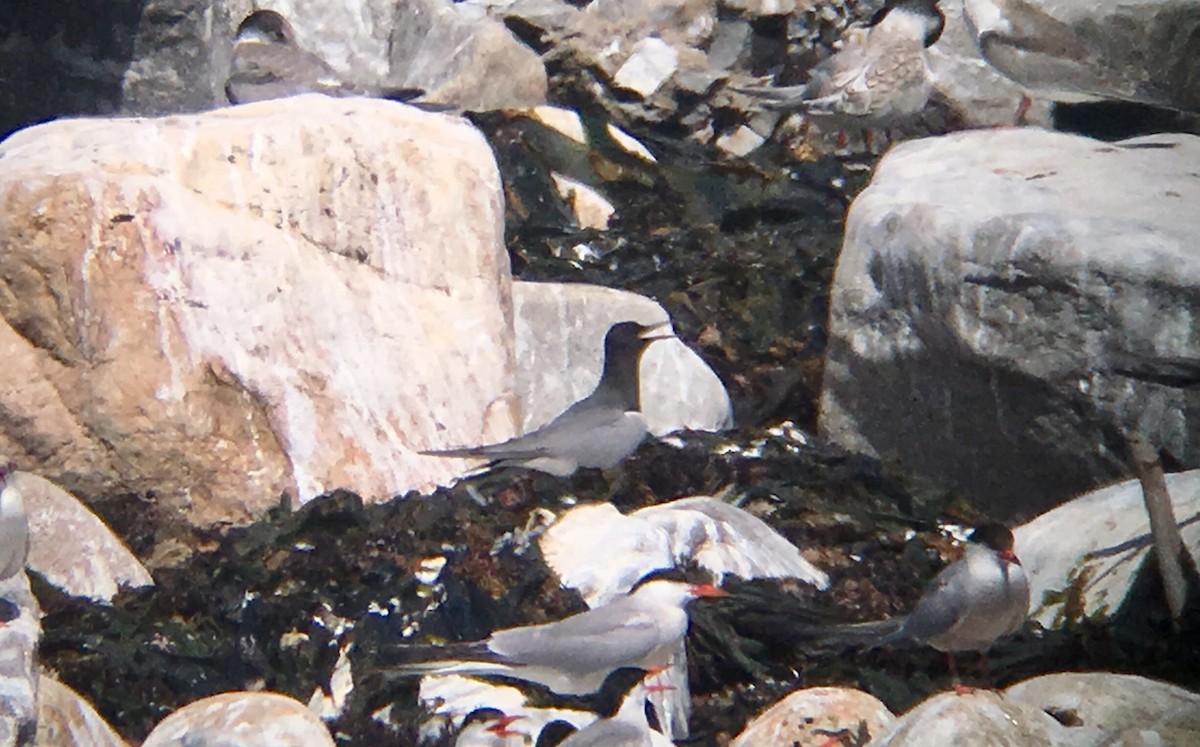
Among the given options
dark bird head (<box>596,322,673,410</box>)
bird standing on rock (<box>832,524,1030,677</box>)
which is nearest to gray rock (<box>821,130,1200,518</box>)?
dark bird head (<box>596,322,673,410</box>)

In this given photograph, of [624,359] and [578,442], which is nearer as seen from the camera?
[578,442]

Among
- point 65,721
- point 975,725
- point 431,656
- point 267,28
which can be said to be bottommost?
point 431,656

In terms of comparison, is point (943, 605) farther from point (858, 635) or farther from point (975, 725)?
point (975, 725)

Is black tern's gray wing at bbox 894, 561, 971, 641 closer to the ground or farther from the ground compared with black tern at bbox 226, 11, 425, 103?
closer to the ground

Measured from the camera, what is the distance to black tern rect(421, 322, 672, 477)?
531cm

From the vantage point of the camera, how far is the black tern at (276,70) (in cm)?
796

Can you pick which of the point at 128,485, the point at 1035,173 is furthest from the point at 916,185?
the point at 128,485

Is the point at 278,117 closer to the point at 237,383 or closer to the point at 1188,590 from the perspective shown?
the point at 237,383

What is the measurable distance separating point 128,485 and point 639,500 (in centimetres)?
186

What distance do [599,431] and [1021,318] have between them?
1.59 m

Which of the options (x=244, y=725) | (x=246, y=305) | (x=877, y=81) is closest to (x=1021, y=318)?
(x=246, y=305)

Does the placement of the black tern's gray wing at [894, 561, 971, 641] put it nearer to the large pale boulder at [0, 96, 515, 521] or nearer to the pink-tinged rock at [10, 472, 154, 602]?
the large pale boulder at [0, 96, 515, 521]

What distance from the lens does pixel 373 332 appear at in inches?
215

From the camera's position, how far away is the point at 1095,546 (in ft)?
14.8
